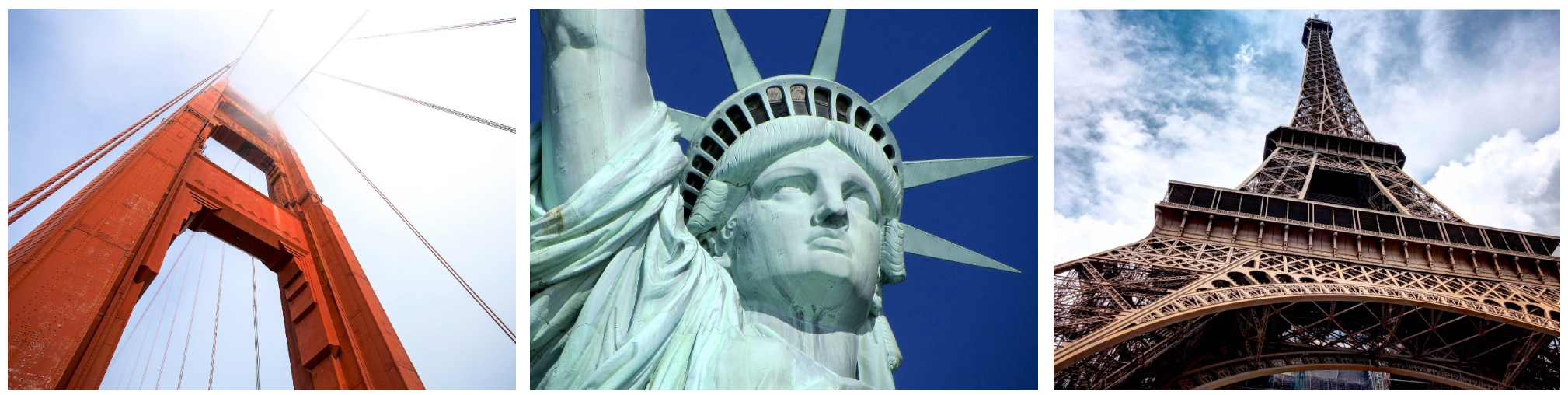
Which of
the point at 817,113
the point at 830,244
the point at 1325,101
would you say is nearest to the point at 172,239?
the point at 830,244

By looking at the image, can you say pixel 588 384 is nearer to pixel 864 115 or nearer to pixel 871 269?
pixel 871 269

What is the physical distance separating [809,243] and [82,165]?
8.30 ft

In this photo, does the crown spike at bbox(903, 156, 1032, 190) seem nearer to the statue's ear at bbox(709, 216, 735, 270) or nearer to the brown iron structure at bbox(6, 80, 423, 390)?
the statue's ear at bbox(709, 216, 735, 270)

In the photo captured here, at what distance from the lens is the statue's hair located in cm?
460

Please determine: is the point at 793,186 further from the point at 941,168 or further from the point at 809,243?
the point at 941,168

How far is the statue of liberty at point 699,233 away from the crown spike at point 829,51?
22 cm

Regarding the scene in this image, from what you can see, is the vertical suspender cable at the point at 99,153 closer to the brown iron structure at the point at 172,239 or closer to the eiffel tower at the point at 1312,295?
the brown iron structure at the point at 172,239

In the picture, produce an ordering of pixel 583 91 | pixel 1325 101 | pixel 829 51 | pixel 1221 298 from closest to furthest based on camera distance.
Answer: pixel 583 91 < pixel 829 51 < pixel 1221 298 < pixel 1325 101

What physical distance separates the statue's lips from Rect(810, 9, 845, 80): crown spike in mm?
1118

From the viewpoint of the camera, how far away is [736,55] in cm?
514

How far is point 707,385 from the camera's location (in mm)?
3783

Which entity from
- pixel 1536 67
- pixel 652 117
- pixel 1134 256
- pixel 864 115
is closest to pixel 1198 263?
pixel 1134 256

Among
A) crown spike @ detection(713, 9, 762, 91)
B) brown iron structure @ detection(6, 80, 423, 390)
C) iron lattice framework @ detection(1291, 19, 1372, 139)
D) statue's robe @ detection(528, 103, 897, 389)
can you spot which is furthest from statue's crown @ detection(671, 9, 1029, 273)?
iron lattice framework @ detection(1291, 19, 1372, 139)

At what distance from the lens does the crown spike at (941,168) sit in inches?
217
